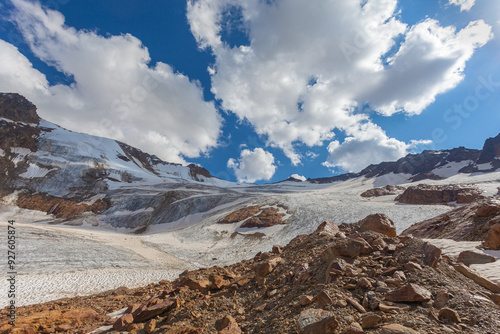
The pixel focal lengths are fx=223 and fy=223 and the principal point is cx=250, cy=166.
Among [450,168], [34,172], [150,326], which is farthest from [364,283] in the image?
[450,168]

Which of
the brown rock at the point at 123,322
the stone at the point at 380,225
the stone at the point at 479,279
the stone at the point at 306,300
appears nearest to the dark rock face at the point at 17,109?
the brown rock at the point at 123,322

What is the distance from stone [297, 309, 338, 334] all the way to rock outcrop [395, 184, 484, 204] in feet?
160

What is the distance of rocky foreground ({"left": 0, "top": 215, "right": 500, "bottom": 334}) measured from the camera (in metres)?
3.77

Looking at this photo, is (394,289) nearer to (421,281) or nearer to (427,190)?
(421,281)

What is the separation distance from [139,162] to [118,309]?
14133cm

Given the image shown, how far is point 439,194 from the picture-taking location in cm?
4262

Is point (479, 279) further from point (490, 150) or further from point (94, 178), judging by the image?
point (490, 150)

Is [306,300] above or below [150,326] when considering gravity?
above

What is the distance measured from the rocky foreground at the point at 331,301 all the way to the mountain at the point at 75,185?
148ft

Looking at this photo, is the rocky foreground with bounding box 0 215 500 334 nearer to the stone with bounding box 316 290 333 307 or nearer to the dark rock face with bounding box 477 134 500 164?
the stone with bounding box 316 290 333 307

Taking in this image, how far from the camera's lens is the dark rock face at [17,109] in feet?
335

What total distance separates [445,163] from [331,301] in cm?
14004

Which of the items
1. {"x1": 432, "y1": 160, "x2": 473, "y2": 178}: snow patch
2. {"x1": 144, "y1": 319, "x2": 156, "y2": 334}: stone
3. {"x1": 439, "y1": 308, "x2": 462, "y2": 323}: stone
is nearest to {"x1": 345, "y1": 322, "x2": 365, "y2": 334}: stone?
{"x1": 439, "y1": 308, "x2": 462, "y2": 323}: stone

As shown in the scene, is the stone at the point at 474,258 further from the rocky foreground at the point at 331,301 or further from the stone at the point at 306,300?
the stone at the point at 306,300
